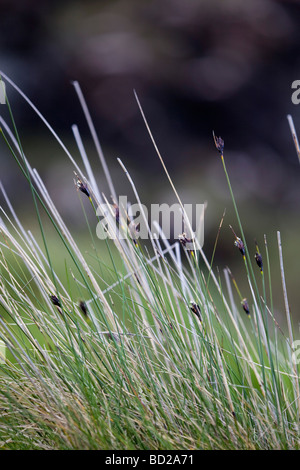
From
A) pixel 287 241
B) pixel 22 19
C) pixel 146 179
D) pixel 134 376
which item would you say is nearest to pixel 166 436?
pixel 134 376

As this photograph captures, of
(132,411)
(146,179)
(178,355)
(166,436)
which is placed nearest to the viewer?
(166,436)

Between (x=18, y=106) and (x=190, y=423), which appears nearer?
(x=190, y=423)

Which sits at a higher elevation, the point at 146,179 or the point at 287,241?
the point at 146,179

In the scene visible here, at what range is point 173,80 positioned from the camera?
25.0 ft

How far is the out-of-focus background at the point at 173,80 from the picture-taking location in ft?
24.4

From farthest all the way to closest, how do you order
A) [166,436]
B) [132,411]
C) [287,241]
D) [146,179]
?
[146,179]
[287,241]
[132,411]
[166,436]

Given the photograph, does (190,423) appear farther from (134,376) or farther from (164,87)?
(164,87)

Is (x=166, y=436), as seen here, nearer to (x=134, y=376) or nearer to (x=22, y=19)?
(x=134, y=376)

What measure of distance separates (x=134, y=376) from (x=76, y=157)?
5669 millimetres

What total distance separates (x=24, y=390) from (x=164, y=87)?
6.76 m

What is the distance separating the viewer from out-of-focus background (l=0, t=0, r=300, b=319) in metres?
7.43
